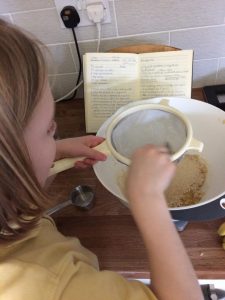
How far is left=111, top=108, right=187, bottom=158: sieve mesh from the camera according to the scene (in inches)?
23.0

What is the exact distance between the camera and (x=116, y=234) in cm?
64

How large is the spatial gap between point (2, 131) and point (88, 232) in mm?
326

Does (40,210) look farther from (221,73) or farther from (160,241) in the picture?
(221,73)

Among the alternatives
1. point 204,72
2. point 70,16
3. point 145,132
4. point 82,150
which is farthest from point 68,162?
point 204,72

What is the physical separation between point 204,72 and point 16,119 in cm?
63

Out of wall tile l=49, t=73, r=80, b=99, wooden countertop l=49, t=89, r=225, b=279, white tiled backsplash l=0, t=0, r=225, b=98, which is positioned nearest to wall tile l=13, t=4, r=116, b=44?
white tiled backsplash l=0, t=0, r=225, b=98

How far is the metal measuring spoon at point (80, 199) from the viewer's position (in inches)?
26.8

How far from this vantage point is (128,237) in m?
0.63

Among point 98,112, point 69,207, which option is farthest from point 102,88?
point 69,207

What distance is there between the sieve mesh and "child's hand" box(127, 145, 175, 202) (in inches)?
3.1

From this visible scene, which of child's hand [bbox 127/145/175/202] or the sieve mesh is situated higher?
child's hand [bbox 127/145/175/202]

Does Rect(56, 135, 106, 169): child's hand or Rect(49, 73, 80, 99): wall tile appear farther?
Rect(49, 73, 80, 99): wall tile

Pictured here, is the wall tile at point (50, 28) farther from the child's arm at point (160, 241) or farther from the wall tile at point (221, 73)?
the child's arm at point (160, 241)

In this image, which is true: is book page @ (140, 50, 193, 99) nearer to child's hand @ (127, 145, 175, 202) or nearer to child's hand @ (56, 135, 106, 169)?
child's hand @ (56, 135, 106, 169)
